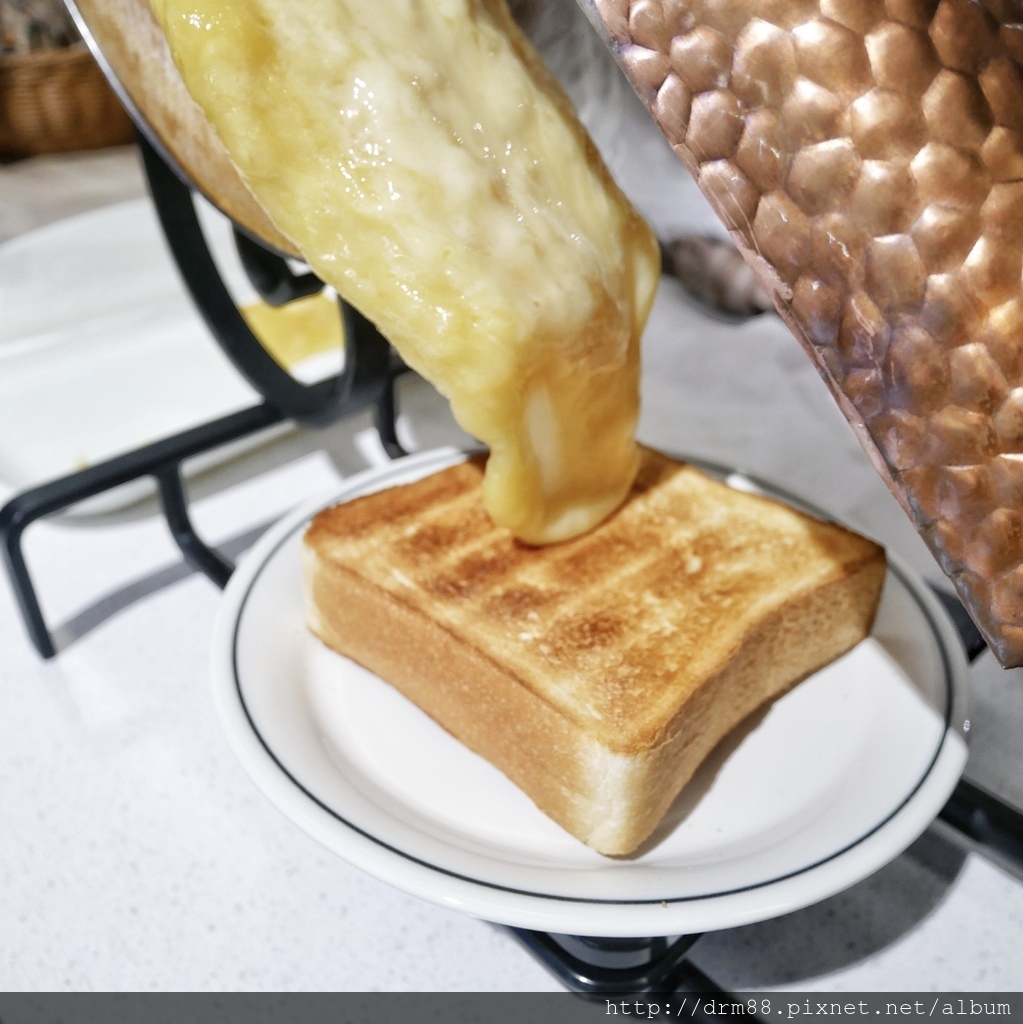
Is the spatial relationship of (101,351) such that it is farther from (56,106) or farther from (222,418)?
(56,106)

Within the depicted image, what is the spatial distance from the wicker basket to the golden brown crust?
1.92 meters

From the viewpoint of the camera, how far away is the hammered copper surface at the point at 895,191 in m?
0.28

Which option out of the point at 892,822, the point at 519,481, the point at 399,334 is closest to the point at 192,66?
the point at 399,334

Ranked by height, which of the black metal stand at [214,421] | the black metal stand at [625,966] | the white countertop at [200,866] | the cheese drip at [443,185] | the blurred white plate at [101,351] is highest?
the cheese drip at [443,185]

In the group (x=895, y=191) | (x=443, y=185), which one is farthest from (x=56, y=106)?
(x=895, y=191)

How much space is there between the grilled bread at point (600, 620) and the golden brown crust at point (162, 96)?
0.74 feet

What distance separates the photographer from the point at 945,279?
28cm

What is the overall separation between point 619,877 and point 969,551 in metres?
0.27

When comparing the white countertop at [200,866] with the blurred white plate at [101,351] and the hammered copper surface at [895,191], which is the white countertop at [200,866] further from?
the hammered copper surface at [895,191]

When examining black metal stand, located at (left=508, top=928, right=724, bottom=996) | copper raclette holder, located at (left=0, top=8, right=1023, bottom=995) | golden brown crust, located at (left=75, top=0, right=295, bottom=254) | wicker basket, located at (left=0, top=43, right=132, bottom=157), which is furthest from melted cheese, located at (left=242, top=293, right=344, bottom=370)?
wicker basket, located at (left=0, top=43, right=132, bottom=157)

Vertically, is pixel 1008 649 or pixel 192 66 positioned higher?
pixel 192 66

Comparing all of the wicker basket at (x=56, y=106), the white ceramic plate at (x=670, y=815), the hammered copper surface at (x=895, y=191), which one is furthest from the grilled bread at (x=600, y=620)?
the wicker basket at (x=56, y=106)

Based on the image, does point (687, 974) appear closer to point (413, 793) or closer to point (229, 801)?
point (413, 793)

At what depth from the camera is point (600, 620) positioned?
58 centimetres
